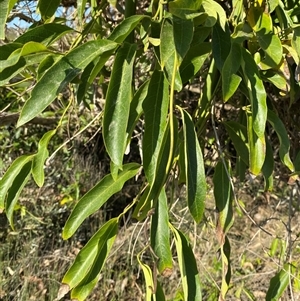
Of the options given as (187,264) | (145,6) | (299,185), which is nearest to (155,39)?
(187,264)

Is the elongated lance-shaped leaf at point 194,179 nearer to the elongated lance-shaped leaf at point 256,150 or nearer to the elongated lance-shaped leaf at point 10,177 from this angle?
the elongated lance-shaped leaf at point 256,150

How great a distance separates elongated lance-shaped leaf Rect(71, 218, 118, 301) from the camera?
741 mm

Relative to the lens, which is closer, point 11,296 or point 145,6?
point 145,6

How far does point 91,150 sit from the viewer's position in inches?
100

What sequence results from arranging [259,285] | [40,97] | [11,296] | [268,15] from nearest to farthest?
[40,97], [268,15], [259,285], [11,296]

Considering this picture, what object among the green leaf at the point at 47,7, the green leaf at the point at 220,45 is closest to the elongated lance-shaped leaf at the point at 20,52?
the green leaf at the point at 47,7

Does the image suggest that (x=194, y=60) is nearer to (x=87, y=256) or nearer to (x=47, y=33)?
(x=47, y=33)

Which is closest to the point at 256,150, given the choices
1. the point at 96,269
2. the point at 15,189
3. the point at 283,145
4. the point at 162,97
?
the point at 283,145

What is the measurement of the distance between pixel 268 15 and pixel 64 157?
1.86 metres

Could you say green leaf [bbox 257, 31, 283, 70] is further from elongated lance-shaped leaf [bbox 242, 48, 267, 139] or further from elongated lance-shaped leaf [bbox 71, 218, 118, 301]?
elongated lance-shaped leaf [bbox 71, 218, 118, 301]

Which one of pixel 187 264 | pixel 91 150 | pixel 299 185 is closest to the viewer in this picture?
pixel 187 264

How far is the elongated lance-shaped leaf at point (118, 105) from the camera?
0.59 m

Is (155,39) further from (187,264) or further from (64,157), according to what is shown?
(64,157)

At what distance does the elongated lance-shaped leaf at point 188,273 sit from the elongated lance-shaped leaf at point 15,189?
264 millimetres
